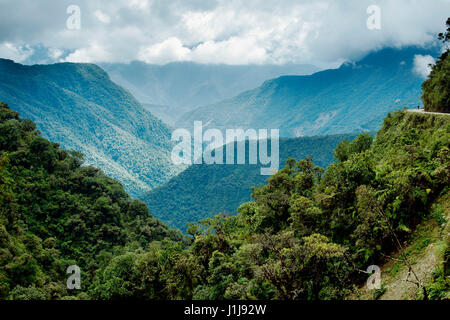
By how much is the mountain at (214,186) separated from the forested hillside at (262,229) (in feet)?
223

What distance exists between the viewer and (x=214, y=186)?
12000 cm

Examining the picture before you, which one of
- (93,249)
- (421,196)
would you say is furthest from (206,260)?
(93,249)

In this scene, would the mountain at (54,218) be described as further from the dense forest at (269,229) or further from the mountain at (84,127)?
the mountain at (84,127)

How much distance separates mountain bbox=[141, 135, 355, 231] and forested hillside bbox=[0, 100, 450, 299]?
68.0 metres

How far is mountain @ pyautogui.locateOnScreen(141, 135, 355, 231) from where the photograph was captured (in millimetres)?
108938

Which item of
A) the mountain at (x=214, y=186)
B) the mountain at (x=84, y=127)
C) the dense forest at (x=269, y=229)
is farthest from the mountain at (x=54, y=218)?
the mountain at (x=84, y=127)

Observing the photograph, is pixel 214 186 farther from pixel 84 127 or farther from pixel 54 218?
pixel 84 127

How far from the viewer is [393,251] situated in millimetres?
11273

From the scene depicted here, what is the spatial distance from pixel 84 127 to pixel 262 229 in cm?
17261

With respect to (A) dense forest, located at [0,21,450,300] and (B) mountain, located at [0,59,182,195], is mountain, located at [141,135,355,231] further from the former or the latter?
(A) dense forest, located at [0,21,450,300]

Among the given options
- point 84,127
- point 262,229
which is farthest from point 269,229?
point 84,127
